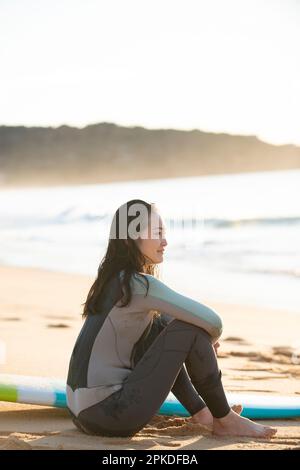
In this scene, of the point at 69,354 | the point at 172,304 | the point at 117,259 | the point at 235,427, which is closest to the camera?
the point at 172,304

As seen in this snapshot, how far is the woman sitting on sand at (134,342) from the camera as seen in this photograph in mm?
3400

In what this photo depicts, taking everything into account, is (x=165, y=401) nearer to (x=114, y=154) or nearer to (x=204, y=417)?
(x=204, y=417)

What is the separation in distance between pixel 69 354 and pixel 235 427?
222 centimetres

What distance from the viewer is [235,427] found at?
363cm

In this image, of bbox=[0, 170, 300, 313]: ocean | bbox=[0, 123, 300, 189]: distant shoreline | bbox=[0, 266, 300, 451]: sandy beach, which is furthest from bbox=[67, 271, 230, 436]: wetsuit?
bbox=[0, 123, 300, 189]: distant shoreline

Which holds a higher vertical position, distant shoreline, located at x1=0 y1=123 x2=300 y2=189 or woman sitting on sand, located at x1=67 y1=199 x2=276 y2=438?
distant shoreline, located at x1=0 y1=123 x2=300 y2=189

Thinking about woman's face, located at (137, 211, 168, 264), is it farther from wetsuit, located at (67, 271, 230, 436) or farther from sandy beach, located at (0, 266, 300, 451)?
sandy beach, located at (0, 266, 300, 451)

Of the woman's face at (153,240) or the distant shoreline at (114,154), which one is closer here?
the woman's face at (153,240)

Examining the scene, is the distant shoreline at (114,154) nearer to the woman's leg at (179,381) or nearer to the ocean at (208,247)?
the ocean at (208,247)

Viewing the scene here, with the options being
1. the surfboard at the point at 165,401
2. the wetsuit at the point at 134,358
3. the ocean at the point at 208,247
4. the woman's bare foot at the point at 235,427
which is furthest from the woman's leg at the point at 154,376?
the ocean at the point at 208,247

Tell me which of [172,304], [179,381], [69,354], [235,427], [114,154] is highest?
[114,154]

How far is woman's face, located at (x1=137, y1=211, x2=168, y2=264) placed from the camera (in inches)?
140

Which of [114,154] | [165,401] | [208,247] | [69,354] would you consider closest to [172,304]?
[165,401]

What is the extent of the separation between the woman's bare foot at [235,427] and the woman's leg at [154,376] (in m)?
0.26
